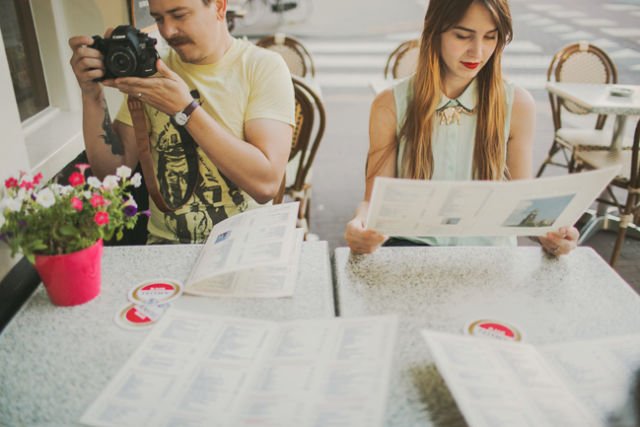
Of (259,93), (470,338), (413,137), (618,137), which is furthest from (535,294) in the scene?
(618,137)

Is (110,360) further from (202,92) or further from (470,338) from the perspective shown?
(202,92)

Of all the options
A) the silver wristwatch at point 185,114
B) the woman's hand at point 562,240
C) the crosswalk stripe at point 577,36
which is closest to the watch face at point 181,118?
the silver wristwatch at point 185,114

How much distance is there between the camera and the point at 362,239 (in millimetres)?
1218

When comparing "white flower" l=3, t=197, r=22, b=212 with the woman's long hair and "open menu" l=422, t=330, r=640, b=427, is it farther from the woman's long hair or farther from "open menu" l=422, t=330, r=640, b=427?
the woman's long hair

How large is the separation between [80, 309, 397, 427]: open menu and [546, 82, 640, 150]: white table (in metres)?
2.46

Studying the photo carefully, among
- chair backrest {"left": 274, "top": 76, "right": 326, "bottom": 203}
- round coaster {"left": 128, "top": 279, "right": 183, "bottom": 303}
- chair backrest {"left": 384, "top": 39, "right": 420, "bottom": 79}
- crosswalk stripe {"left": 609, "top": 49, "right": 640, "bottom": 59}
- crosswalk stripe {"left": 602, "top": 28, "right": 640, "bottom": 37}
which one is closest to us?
round coaster {"left": 128, "top": 279, "right": 183, "bottom": 303}

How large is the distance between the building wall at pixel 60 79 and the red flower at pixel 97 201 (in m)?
0.67

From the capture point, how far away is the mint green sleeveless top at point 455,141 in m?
1.57

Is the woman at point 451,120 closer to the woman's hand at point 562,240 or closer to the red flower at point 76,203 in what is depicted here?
the woman's hand at point 562,240

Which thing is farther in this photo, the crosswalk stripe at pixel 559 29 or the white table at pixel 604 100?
the crosswalk stripe at pixel 559 29

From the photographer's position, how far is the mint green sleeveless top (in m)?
1.57

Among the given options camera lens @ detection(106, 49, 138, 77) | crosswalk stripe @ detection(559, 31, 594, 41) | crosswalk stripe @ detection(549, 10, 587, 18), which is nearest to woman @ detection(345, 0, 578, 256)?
camera lens @ detection(106, 49, 138, 77)

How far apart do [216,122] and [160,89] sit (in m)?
0.18

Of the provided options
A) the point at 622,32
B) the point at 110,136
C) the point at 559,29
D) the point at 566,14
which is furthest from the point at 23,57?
the point at 566,14
